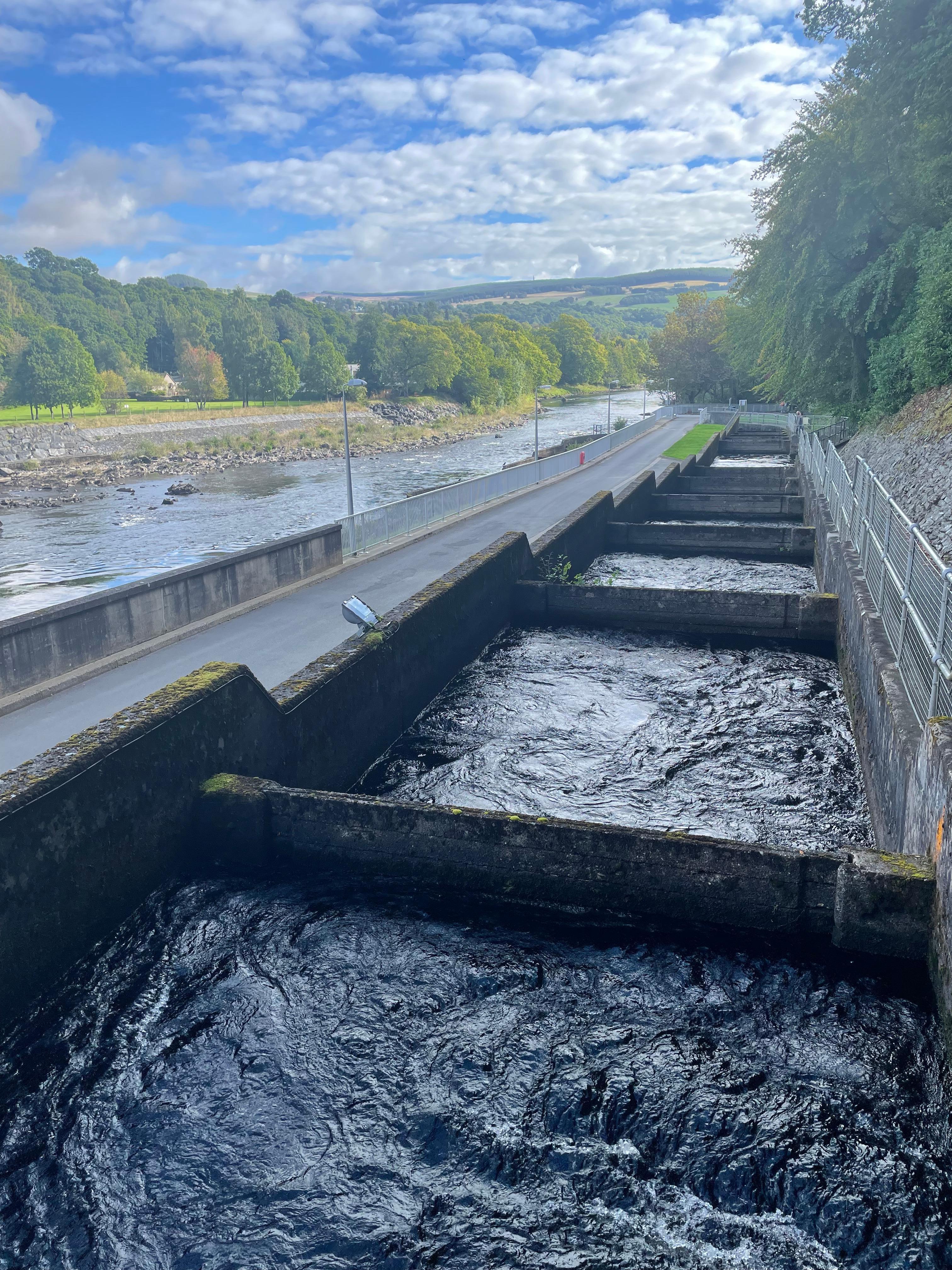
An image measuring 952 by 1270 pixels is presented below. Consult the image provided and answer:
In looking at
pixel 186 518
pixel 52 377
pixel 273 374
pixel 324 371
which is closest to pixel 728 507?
pixel 186 518

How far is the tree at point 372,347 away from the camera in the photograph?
13675cm

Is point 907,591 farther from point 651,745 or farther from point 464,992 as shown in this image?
point 464,992

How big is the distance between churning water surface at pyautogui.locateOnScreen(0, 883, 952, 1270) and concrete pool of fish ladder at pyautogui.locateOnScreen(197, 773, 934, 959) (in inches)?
15.3

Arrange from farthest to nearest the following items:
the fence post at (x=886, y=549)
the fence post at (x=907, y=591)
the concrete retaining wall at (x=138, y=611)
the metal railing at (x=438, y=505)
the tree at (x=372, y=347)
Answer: the tree at (x=372, y=347) < the metal railing at (x=438, y=505) < the concrete retaining wall at (x=138, y=611) < the fence post at (x=886, y=549) < the fence post at (x=907, y=591)

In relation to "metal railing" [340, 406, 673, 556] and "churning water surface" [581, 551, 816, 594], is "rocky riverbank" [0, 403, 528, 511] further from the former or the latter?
"churning water surface" [581, 551, 816, 594]

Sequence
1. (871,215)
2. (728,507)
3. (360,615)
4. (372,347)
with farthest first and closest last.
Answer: (372,347) → (728,507) → (871,215) → (360,615)

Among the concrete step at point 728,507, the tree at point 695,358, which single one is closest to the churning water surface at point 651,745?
the concrete step at point 728,507

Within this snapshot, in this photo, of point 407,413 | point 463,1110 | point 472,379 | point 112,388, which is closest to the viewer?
point 463,1110

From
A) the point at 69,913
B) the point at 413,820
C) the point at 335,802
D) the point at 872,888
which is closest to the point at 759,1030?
the point at 872,888

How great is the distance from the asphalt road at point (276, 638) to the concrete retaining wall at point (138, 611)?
454 millimetres

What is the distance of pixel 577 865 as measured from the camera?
7.92m

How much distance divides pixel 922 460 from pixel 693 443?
3232 cm

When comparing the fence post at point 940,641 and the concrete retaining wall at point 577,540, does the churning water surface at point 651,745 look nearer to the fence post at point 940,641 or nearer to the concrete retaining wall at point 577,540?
the fence post at point 940,641

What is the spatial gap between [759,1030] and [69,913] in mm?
5299
